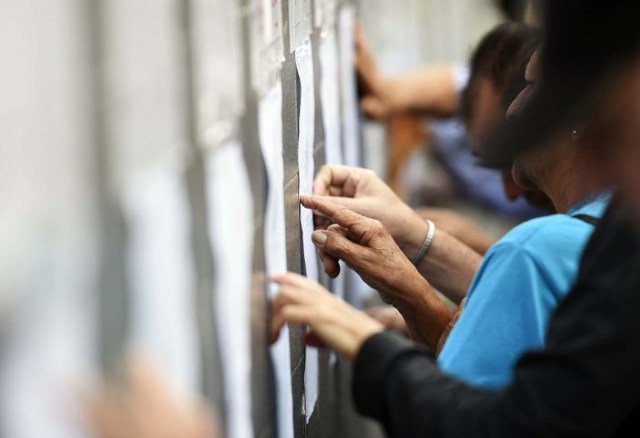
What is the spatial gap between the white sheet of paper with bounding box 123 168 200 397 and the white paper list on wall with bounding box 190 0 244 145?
0.51 ft

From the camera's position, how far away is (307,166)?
8.05 feet

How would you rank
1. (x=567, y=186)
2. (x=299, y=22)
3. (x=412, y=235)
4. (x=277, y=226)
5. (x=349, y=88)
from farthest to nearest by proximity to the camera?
(x=349, y=88), (x=412, y=235), (x=299, y=22), (x=277, y=226), (x=567, y=186)

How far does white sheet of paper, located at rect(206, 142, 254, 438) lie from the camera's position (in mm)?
1646

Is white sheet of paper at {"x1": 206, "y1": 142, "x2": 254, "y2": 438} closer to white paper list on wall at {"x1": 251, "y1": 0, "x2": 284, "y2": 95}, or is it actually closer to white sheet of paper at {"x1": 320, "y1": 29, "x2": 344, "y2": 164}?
white paper list on wall at {"x1": 251, "y1": 0, "x2": 284, "y2": 95}

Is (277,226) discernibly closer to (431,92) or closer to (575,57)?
(575,57)

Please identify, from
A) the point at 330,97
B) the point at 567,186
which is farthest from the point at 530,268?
the point at 330,97

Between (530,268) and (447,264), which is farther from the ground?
(530,268)

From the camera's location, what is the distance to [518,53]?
294cm

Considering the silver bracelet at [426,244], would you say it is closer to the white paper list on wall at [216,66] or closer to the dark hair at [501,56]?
the dark hair at [501,56]

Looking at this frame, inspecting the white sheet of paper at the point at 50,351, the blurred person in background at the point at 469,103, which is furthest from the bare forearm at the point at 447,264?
the white sheet of paper at the point at 50,351

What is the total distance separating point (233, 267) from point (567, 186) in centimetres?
59

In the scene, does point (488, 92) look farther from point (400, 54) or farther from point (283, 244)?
point (400, 54)

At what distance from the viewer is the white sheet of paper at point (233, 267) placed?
5.40 feet

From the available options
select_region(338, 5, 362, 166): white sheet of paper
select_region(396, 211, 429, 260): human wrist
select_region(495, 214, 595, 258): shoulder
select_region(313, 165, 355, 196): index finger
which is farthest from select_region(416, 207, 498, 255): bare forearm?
select_region(495, 214, 595, 258): shoulder
